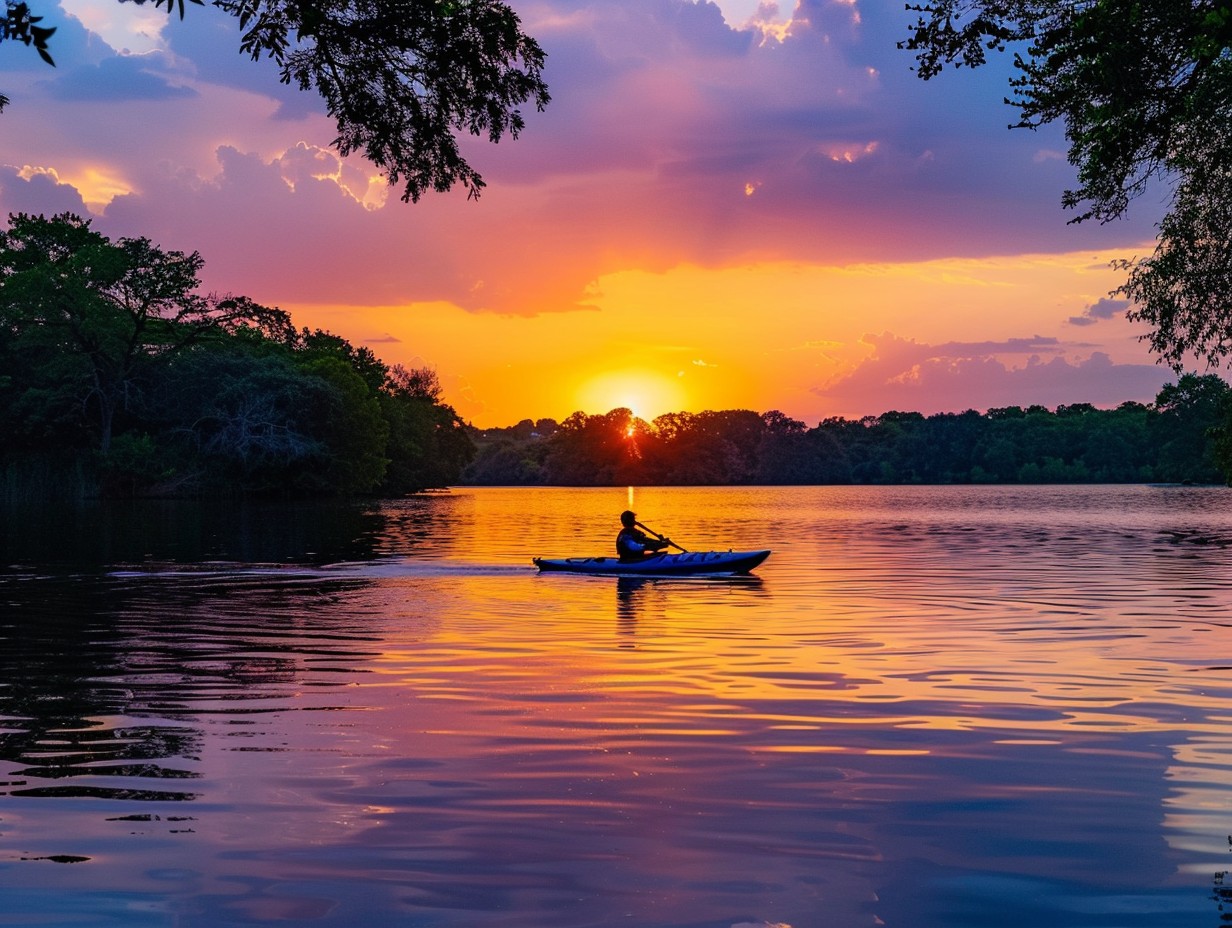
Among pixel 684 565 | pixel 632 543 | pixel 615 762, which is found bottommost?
pixel 615 762

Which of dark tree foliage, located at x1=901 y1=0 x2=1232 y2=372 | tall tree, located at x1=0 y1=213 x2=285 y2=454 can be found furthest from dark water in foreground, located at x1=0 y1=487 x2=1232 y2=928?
tall tree, located at x1=0 y1=213 x2=285 y2=454

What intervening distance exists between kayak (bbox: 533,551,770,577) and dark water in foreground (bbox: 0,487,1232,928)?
6.44m

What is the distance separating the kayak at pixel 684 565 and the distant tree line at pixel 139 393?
59.5 m

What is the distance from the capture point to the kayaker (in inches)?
1299

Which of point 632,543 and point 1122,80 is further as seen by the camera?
point 632,543

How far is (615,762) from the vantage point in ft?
35.7

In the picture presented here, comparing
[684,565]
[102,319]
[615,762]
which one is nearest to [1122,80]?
[615,762]

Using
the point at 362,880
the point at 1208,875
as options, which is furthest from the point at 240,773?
the point at 1208,875

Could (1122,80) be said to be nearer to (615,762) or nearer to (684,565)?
(615,762)

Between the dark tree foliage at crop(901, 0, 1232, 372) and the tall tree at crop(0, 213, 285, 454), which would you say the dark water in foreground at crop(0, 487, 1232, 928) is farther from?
the tall tree at crop(0, 213, 285, 454)

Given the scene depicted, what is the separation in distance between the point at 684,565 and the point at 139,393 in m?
67.1

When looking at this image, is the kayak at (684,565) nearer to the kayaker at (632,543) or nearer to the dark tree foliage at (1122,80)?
the kayaker at (632,543)

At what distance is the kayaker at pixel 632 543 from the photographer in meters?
33.0

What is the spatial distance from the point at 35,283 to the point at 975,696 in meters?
82.2
